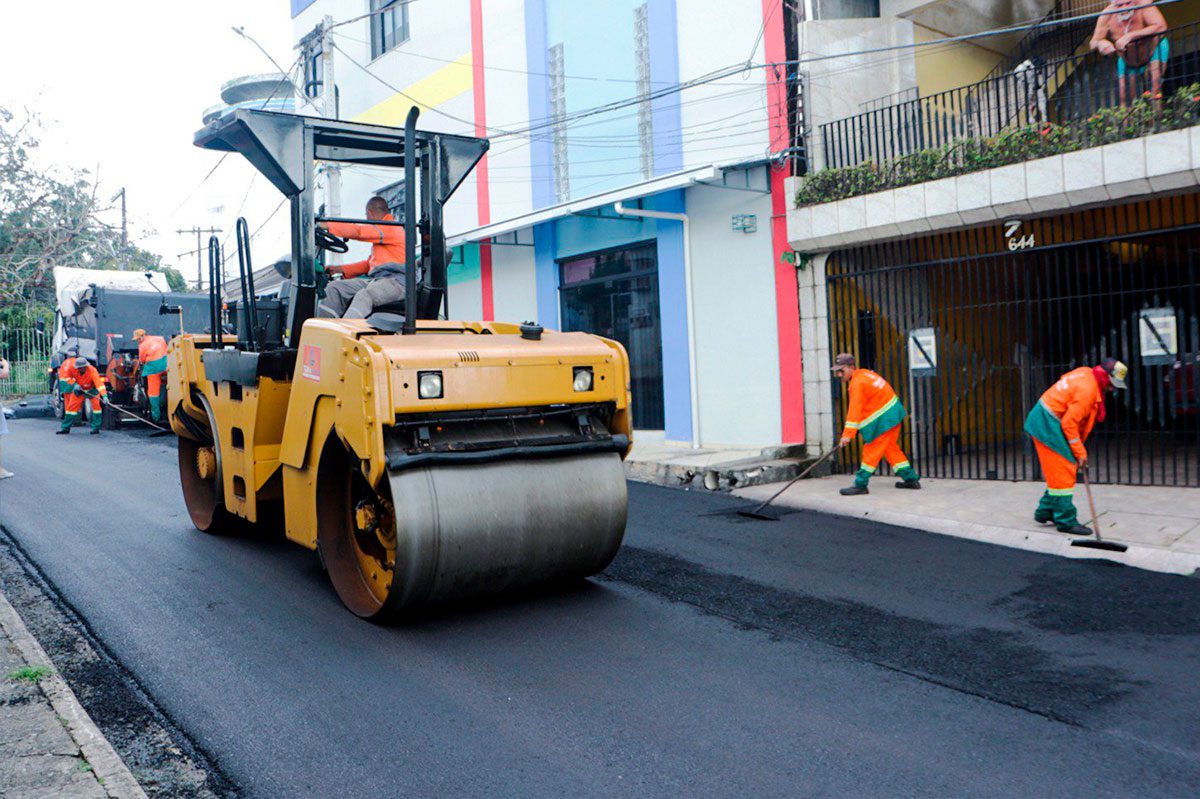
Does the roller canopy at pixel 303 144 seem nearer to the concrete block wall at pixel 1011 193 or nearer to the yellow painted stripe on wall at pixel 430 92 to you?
the concrete block wall at pixel 1011 193

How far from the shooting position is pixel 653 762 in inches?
139

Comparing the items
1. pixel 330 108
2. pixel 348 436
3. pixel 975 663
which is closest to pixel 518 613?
pixel 348 436

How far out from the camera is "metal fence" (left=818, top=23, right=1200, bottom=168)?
905 centimetres

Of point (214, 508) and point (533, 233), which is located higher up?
point (533, 233)

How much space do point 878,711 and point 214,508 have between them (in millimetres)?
5165

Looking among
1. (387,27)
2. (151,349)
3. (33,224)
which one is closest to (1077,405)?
(151,349)

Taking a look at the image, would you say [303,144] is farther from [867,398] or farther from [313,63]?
[313,63]

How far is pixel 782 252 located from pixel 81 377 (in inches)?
479

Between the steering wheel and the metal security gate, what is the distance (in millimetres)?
6539

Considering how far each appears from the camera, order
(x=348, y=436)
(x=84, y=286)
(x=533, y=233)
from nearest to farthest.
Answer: (x=348, y=436)
(x=533, y=233)
(x=84, y=286)

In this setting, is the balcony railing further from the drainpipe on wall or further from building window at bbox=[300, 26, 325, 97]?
building window at bbox=[300, 26, 325, 97]

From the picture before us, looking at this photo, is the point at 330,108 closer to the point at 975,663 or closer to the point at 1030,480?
the point at 1030,480

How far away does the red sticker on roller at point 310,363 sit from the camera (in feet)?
17.2

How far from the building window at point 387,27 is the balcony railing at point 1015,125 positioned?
9.75 m
